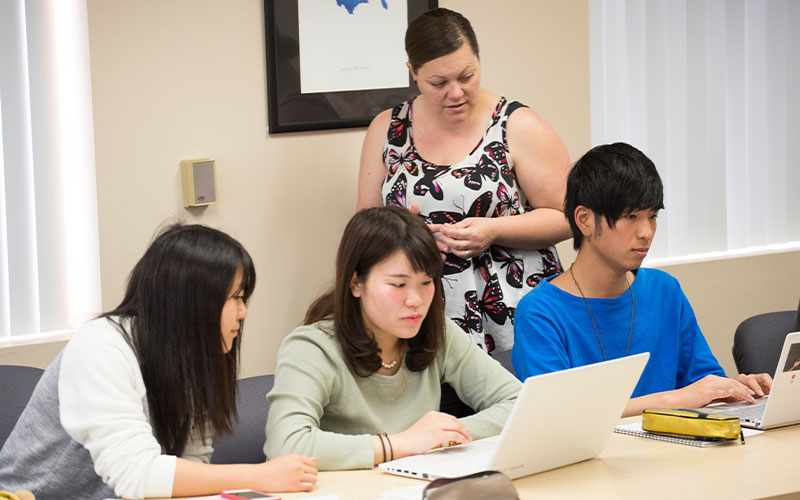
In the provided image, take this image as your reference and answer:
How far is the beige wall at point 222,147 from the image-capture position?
296 centimetres

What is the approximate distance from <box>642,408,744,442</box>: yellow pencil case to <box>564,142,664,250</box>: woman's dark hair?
0.49 m

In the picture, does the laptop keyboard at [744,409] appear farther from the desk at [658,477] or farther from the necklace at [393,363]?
the necklace at [393,363]

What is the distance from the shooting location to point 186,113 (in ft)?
10.1

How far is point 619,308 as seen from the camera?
2.36 metres

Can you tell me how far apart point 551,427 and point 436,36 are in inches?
52.5

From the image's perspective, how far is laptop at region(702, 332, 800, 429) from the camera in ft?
6.40

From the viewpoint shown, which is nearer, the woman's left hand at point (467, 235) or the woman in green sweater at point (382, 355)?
the woman in green sweater at point (382, 355)

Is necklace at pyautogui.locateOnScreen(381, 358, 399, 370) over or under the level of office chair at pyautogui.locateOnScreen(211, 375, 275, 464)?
over

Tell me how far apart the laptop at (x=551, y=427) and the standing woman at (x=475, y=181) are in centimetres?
87

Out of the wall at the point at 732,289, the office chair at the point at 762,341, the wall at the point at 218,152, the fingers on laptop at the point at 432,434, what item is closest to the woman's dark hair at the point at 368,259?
the fingers on laptop at the point at 432,434

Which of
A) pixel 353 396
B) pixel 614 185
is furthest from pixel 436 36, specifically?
pixel 353 396

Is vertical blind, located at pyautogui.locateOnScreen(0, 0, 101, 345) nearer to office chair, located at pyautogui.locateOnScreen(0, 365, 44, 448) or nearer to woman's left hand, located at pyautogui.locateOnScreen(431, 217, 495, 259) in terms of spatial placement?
office chair, located at pyautogui.locateOnScreen(0, 365, 44, 448)

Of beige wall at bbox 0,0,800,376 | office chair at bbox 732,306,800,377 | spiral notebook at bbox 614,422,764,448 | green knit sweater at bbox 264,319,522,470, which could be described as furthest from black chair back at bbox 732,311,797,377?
beige wall at bbox 0,0,800,376

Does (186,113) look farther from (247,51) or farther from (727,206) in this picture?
(727,206)
